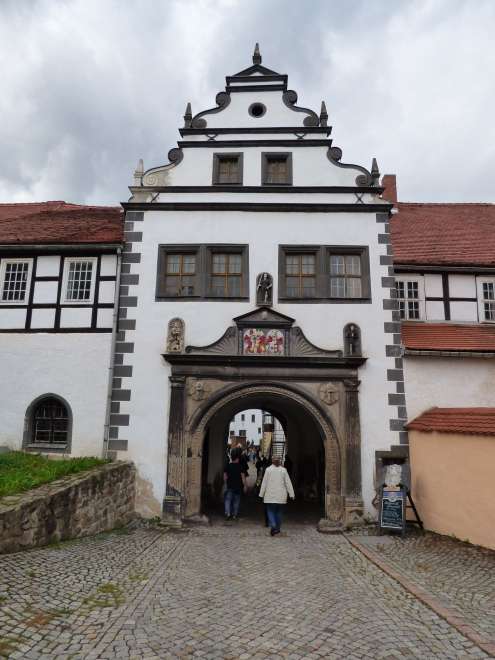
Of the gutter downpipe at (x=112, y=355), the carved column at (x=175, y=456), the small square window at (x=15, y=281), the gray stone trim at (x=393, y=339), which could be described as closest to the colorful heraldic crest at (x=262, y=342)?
the carved column at (x=175, y=456)

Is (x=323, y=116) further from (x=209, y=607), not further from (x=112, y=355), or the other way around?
(x=209, y=607)

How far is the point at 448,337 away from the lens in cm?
1242

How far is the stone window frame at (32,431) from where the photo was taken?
12.0 m

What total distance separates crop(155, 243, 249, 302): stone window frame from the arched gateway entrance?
882mm

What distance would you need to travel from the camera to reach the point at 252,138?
13.4 metres

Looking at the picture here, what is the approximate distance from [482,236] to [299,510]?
9749 millimetres

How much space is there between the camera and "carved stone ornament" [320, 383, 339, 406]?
11.7 m

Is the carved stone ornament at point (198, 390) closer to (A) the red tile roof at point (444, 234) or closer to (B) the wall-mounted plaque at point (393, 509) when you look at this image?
(B) the wall-mounted plaque at point (393, 509)

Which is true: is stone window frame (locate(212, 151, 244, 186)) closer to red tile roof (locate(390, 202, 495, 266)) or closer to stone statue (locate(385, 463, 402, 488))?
red tile roof (locate(390, 202, 495, 266))

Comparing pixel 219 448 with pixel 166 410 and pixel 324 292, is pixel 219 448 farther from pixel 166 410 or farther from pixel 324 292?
pixel 324 292

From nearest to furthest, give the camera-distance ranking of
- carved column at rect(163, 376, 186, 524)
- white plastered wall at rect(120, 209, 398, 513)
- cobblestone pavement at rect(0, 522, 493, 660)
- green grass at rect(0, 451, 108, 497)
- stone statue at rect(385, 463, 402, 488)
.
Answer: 1. cobblestone pavement at rect(0, 522, 493, 660)
2. green grass at rect(0, 451, 108, 497)
3. stone statue at rect(385, 463, 402, 488)
4. carved column at rect(163, 376, 186, 524)
5. white plastered wall at rect(120, 209, 398, 513)

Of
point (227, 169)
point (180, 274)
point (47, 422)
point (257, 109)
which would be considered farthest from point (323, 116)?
point (47, 422)

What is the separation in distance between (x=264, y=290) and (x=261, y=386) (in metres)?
2.35

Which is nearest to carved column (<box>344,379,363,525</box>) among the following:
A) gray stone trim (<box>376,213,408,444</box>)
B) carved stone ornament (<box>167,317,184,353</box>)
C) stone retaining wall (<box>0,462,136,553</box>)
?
gray stone trim (<box>376,213,408,444</box>)
